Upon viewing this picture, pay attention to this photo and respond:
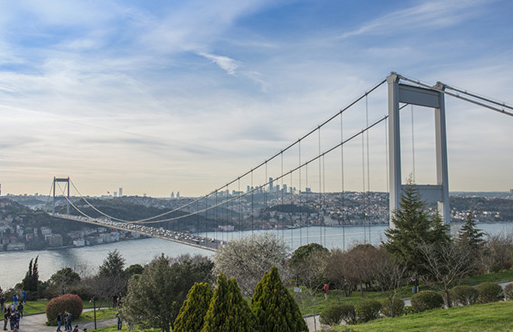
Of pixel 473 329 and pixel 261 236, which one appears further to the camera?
pixel 261 236

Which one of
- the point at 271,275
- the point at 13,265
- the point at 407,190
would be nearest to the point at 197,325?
the point at 271,275

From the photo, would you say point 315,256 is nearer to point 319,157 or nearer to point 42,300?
point 319,157

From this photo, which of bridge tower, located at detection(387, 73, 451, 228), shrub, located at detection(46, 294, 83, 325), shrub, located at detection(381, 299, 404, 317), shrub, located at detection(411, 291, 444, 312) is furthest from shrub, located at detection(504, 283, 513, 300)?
shrub, located at detection(46, 294, 83, 325)

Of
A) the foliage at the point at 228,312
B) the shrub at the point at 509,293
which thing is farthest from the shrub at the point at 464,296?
the foliage at the point at 228,312

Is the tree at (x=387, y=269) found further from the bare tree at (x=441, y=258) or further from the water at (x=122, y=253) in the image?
the water at (x=122, y=253)

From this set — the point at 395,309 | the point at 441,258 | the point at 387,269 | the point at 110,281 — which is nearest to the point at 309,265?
the point at 387,269

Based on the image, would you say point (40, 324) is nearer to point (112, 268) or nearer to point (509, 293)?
point (112, 268)
